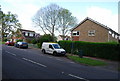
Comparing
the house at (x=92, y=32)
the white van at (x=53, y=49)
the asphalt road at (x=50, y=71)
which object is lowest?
the asphalt road at (x=50, y=71)

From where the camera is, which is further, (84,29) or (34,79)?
(84,29)

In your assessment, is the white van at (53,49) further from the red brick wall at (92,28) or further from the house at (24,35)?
the house at (24,35)

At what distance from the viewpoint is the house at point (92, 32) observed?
29594mm

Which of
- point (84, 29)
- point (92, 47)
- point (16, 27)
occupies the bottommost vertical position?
point (92, 47)

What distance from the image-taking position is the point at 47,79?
291 inches

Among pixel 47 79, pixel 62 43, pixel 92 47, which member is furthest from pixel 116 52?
pixel 47 79

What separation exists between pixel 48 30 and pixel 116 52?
102 ft

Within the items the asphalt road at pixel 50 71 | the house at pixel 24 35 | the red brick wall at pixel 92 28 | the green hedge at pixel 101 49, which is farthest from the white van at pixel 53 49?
the house at pixel 24 35

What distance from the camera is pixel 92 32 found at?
31484 mm

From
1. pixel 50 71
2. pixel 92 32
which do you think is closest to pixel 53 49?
pixel 50 71

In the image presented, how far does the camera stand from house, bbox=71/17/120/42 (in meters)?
29.6

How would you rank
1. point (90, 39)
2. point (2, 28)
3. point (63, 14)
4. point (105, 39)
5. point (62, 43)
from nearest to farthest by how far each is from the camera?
point (62, 43)
point (105, 39)
point (90, 39)
point (63, 14)
point (2, 28)

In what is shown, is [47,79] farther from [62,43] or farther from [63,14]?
[63,14]

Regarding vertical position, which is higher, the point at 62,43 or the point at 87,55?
the point at 62,43
